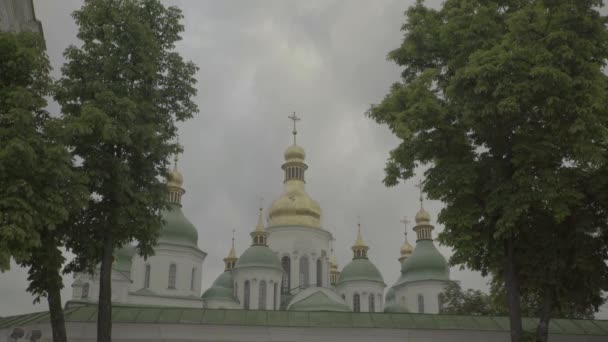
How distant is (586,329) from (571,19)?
9538 mm

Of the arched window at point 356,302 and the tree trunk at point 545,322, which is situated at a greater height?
the arched window at point 356,302

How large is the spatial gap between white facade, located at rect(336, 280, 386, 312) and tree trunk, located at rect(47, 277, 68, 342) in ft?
119

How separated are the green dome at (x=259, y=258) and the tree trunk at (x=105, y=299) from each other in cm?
3104

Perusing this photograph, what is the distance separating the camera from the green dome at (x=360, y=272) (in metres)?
50.2

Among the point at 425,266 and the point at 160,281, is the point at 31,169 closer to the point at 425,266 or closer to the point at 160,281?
the point at 160,281

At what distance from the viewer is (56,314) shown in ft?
47.0

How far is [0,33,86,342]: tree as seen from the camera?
1165cm

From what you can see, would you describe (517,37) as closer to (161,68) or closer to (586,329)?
(161,68)

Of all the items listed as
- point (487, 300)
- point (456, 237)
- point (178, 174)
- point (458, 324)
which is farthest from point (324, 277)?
point (456, 237)

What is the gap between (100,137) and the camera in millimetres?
14312

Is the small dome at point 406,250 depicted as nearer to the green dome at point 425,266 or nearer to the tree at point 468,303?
the green dome at point 425,266

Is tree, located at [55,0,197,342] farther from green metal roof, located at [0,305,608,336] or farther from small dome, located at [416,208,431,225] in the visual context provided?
small dome, located at [416,208,431,225]

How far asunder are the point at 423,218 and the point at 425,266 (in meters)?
5.06

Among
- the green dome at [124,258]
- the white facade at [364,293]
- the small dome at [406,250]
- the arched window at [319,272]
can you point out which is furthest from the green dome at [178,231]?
the small dome at [406,250]
